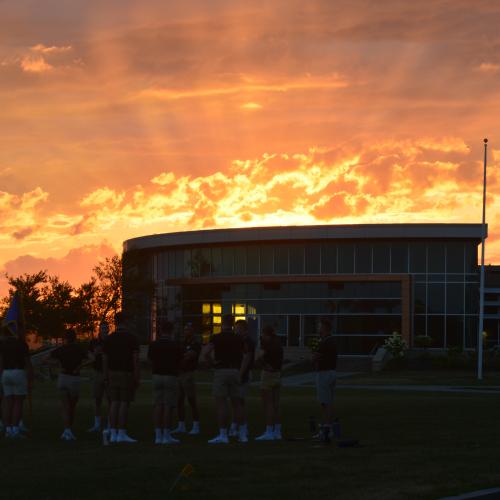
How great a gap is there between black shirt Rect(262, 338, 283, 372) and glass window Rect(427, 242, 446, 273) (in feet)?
171

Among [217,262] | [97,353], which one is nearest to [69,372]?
[97,353]

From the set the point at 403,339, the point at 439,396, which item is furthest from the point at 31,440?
the point at 403,339

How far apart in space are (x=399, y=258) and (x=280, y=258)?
7.99 metres

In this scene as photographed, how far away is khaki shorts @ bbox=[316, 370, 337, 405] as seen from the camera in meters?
18.9

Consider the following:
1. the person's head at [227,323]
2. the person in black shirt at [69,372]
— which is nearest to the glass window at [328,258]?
the person in black shirt at [69,372]

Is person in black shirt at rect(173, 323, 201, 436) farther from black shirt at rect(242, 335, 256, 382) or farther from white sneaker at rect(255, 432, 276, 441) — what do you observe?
white sneaker at rect(255, 432, 276, 441)

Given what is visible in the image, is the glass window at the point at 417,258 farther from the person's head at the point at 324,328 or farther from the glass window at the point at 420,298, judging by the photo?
the person's head at the point at 324,328

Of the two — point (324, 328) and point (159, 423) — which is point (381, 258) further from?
point (159, 423)

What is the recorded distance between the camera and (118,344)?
712 inches

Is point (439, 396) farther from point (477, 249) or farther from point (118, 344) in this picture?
point (477, 249)

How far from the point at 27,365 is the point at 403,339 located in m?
49.1

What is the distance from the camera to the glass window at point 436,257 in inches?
2771

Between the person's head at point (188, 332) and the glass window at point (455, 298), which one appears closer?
the person's head at point (188, 332)

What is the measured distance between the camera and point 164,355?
18.4 metres
